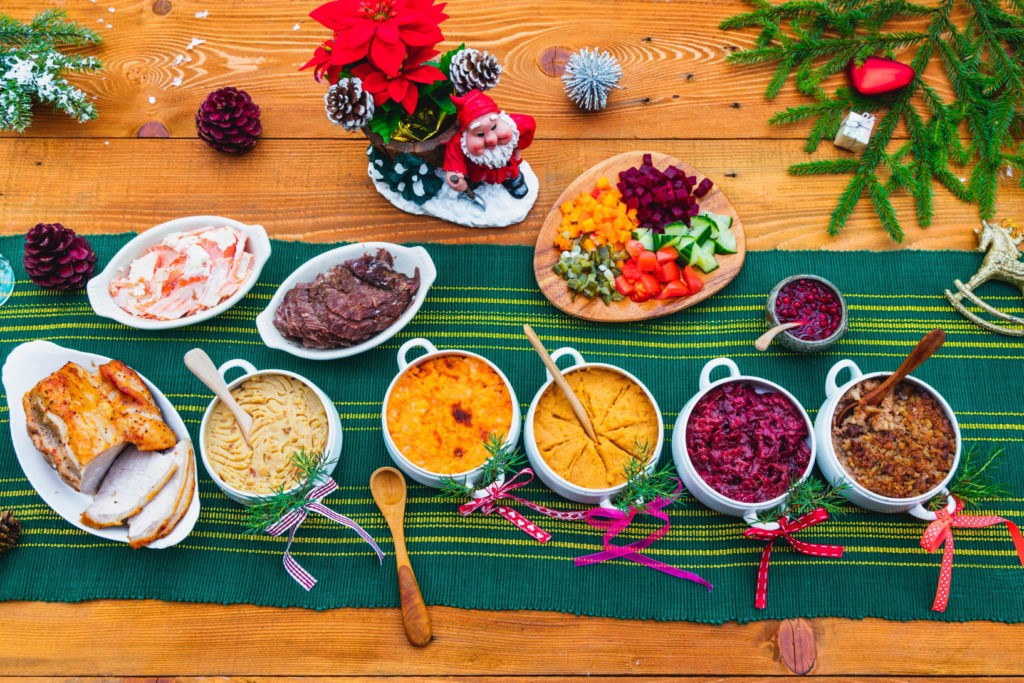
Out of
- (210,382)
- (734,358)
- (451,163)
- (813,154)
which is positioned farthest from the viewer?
(813,154)

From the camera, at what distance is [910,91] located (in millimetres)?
2498

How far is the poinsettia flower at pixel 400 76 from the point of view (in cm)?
192

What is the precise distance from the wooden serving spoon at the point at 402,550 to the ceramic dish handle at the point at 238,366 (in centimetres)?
49

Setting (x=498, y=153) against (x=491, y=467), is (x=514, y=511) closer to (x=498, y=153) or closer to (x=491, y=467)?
(x=491, y=467)

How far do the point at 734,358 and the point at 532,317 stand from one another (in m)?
0.65

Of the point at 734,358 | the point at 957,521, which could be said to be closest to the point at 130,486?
the point at 734,358

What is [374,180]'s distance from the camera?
7.97ft

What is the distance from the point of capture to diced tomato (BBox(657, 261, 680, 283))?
227 centimetres

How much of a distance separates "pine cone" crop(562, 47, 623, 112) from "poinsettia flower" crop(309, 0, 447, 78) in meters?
0.70

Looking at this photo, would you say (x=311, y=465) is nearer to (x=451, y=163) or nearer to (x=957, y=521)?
(x=451, y=163)

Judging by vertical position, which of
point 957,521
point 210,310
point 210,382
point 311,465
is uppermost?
point 210,310

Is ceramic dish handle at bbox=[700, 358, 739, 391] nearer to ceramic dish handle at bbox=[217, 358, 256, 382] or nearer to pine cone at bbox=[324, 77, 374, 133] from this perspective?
pine cone at bbox=[324, 77, 374, 133]

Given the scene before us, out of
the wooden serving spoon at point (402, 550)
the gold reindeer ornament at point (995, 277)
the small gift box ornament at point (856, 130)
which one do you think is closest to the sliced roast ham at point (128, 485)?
the wooden serving spoon at point (402, 550)

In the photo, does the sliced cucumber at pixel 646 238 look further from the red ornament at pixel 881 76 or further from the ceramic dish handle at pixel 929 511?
the ceramic dish handle at pixel 929 511
